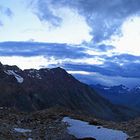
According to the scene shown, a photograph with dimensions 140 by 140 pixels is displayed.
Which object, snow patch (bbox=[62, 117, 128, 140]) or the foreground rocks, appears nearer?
the foreground rocks

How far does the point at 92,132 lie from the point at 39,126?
5129 mm

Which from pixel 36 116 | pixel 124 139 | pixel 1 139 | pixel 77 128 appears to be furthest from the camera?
pixel 36 116

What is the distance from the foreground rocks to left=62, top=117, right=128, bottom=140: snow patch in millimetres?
635

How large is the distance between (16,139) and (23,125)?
6.79 meters

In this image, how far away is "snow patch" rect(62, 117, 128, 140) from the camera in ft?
121

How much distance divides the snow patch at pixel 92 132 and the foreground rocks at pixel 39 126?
25.0 inches

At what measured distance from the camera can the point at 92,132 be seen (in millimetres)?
38312

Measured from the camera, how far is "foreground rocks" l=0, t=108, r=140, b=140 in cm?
3666

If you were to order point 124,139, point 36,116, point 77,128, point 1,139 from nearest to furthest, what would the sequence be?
point 1,139 → point 124,139 → point 77,128 → point 36,116

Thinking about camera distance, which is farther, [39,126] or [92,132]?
[39,126]

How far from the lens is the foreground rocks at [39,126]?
3666 centimetres

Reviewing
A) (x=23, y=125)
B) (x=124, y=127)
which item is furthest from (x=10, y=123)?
(x=124, y=127)

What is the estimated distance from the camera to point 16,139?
114 feet

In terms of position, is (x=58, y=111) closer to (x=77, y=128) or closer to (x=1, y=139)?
(x=77, y=128)
